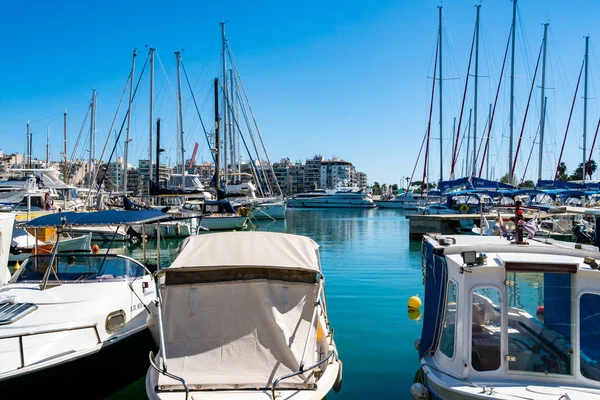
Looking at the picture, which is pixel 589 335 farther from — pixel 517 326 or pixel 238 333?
pixel 238 333

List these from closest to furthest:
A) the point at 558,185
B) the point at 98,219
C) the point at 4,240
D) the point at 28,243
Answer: the point at 98,219
the point at 4,240
the point at 28,243
the point at 558,185

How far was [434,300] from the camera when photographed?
775 centimetres

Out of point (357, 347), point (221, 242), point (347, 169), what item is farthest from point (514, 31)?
point (347, 169)

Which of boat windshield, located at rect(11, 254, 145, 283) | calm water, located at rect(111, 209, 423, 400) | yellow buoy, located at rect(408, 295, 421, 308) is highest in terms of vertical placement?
boat windshield, located at rect(11, 254, 145, 283)

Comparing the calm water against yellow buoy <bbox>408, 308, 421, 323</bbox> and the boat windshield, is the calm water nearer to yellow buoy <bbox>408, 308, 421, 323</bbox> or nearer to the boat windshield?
yellow buoy <bbox>408, 308, 421, 323</bbox>

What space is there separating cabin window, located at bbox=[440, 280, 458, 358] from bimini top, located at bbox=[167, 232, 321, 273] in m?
1.90

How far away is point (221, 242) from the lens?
8.45 metres

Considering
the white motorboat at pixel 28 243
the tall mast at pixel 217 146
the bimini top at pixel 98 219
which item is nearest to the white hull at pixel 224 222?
the tall mast at pixel 217 146

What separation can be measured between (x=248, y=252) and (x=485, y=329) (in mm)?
3631

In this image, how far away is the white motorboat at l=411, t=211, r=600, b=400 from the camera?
5.99 meters

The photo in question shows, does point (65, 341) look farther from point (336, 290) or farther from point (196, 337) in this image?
point (336, 290)

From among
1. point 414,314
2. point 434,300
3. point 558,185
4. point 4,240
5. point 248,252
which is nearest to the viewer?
point 434,300

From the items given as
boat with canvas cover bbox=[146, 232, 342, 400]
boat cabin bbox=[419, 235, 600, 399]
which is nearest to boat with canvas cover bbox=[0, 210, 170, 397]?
boat with canvas cover bbox=[146, 232, 342, 400]

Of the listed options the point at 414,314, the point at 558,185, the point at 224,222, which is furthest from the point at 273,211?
the point at 414,314
